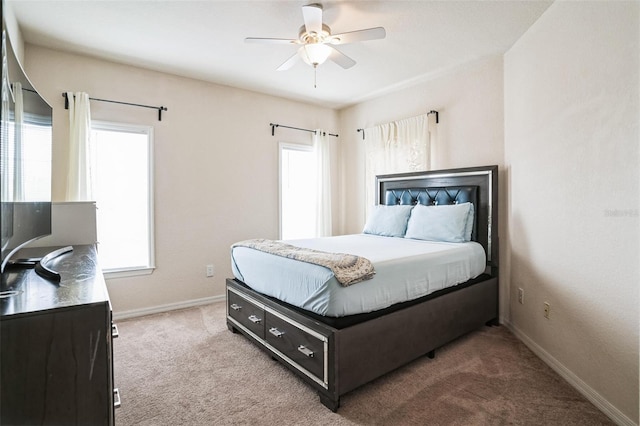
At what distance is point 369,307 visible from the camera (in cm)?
203

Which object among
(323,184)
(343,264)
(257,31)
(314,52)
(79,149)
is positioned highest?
(257,31)

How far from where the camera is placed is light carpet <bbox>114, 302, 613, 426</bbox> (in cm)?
181

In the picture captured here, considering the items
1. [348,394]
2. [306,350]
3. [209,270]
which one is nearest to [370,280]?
[306,350]

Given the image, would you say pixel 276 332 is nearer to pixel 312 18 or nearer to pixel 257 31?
pixel 312 18

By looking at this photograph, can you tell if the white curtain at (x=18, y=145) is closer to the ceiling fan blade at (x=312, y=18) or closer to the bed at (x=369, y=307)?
the bed at (x=369, y=307)

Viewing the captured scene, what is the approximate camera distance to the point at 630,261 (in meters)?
1.72

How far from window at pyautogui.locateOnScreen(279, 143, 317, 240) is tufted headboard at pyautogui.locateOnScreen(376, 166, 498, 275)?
124cm

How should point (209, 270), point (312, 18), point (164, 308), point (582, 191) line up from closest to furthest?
point (582, 191) → point (312, 18) → point (164, 308) → point (209, 270)

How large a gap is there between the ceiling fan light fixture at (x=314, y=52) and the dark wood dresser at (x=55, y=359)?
6.91ft

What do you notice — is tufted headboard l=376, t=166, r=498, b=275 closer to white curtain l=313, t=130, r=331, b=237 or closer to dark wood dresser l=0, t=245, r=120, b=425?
white curtain l=313, t=130, r=331, b=237

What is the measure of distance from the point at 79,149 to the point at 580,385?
4.36 m

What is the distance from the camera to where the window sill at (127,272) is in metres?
3.33

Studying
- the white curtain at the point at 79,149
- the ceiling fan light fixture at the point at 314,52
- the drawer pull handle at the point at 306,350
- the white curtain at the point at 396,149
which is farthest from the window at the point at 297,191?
the drawer pull handle at the point at 306,350

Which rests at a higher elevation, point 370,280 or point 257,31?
point 257,31
